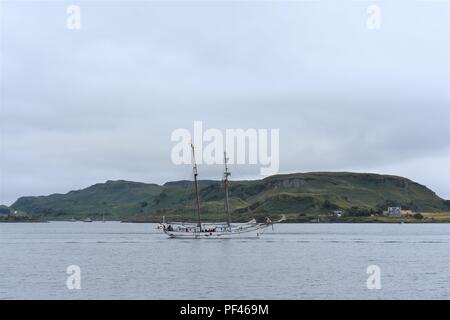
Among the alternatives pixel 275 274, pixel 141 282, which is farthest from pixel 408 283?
pixel 141 282

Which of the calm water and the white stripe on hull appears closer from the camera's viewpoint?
the calm water

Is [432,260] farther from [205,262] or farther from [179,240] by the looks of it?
[179,240]

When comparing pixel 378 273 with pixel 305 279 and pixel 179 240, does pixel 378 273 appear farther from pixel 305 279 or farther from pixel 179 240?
pixel 179 240

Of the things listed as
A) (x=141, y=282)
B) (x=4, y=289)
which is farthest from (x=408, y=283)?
(x=4, y=289)

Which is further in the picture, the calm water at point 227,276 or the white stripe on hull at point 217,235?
the white stripe on hull at point 217,235

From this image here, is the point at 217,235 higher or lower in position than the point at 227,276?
higher

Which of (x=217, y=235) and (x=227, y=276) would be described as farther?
(x=217, y=235)
